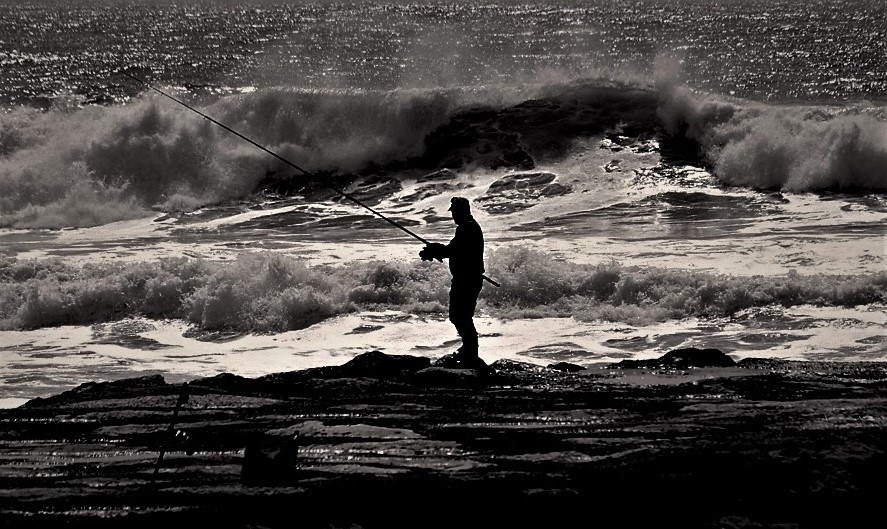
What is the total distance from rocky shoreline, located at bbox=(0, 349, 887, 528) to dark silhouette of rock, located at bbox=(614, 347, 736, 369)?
0.76 metres

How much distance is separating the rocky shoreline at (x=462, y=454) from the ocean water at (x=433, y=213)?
3728mm

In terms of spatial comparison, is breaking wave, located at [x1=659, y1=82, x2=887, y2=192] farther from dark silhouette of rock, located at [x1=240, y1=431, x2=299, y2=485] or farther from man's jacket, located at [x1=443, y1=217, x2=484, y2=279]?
dark silhouette of rock, located at [x1=240, y1=431, x2=299, y2=485]

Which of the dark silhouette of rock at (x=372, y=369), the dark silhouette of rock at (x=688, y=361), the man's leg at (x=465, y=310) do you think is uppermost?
the man's leg at (x=465, y=310)

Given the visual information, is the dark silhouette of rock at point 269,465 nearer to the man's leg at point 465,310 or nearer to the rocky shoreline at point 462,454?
the rocky shoreline at point 462,454

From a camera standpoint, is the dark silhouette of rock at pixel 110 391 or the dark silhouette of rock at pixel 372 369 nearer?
the dark silhouette of rock at pixel 110 391

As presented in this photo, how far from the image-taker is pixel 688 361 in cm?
757

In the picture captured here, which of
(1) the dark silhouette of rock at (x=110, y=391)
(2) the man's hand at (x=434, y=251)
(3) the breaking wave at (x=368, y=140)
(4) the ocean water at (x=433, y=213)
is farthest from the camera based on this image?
(3) the breaking wave at (x=368, y=140)

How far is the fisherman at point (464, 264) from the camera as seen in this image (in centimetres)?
721

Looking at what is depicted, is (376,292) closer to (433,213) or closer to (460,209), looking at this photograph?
(460,209)

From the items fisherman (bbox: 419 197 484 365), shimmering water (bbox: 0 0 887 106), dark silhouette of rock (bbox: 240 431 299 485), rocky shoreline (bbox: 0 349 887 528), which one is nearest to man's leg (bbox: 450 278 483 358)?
fisherman (bbox: 419 197 484 365)

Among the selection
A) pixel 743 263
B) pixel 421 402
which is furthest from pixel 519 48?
pixel 421 402

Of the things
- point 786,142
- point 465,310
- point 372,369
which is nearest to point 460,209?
point 465,310

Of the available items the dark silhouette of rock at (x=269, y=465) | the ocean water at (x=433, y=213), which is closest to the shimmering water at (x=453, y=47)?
the ocean water at (x=433, y=213)

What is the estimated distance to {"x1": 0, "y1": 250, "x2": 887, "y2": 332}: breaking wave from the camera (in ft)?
38.2
